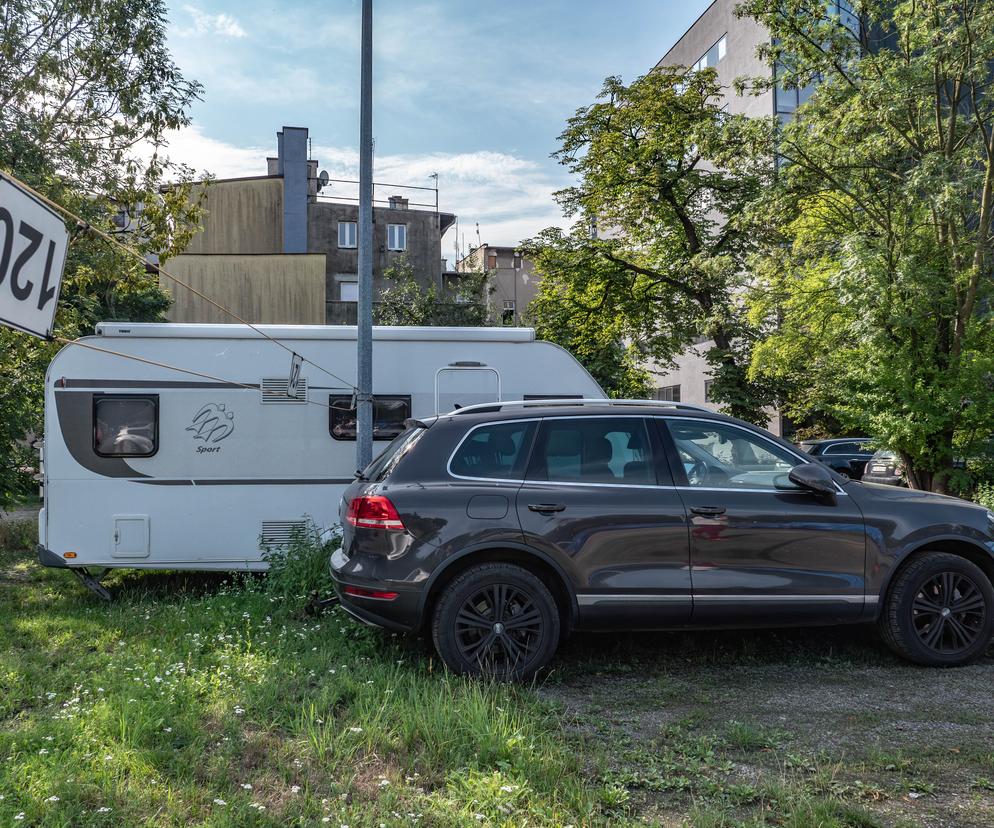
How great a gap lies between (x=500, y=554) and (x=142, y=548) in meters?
4.80

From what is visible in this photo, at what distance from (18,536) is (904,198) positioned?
46.2 feet

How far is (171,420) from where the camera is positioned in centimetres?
896

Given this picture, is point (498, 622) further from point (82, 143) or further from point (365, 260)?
point (82, 143)

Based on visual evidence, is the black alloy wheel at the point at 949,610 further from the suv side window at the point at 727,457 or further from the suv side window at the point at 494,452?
the suv side window at the point at 494,452

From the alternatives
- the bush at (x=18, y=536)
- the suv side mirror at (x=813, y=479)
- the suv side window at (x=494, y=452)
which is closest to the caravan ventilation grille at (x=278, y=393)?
the suv side window at (x=494, y=452)

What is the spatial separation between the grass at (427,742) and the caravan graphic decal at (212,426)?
2.75 m

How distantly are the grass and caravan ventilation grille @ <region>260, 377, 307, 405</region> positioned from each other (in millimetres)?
3046

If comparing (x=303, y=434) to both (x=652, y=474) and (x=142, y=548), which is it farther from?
(x=652, y=474)

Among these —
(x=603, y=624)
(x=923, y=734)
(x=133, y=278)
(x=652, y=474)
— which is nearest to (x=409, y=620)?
(x=603, y=624)

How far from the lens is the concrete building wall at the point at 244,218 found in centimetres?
3422

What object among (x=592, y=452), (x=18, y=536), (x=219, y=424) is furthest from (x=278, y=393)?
(x=18, y=536)

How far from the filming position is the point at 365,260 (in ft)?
28.7

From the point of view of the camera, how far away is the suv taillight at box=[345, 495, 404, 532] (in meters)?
5.59

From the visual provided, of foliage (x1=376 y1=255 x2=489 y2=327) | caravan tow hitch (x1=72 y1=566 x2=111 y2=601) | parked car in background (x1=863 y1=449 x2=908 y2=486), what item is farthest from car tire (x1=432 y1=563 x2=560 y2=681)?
foliage (x1=376 y1=255 x2=489 y2=327)
